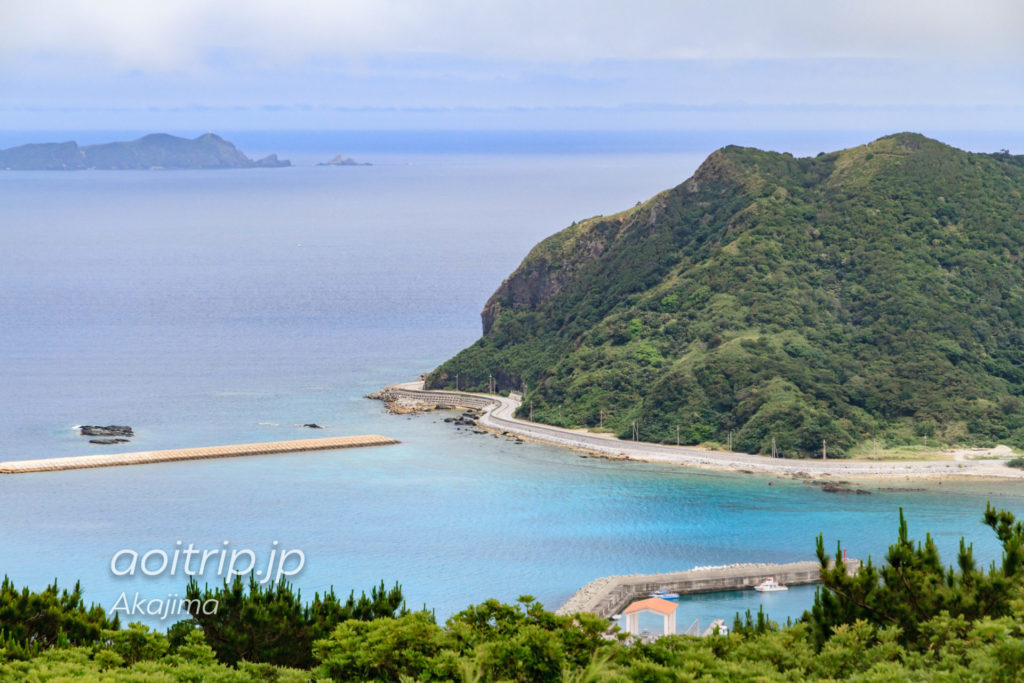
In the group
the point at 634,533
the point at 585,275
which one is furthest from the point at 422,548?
the point at 585,275

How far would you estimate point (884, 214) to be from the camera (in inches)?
4769

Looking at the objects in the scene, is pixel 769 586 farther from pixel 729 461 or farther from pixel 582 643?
pixel 582 643

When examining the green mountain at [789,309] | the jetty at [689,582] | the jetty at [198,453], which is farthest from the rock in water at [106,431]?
the jetty at [689,582]

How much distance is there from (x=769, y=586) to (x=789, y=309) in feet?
153

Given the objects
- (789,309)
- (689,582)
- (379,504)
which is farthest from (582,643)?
(789,309)

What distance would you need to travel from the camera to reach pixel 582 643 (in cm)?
3688

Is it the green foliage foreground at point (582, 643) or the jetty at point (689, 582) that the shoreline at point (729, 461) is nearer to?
the jetty at point (689, 582)

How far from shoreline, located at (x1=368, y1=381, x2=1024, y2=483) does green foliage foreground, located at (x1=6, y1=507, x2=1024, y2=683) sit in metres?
55.5

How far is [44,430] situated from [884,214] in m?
71.0

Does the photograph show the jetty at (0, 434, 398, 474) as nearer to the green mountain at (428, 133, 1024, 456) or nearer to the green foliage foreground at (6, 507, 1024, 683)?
the green mountain at (428, 133, 1024, 456)

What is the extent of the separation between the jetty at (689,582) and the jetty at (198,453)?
37.9m

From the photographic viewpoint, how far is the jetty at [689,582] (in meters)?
64.9

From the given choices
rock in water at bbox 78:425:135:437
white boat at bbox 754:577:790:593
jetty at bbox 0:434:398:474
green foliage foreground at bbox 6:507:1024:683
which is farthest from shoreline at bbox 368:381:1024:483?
green foliage foreground at bbox 6:507:1024:683

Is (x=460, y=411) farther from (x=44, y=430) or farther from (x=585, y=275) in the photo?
(x=44, y=430)
